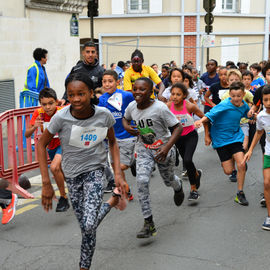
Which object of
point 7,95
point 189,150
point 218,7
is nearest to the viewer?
point 189,150

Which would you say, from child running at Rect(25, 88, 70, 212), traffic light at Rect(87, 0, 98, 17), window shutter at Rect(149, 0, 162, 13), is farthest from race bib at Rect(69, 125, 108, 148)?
window shutter at Rect(149, 0, 162, 13)

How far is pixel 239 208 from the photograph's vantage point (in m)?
6.21

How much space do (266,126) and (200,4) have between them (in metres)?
21.0

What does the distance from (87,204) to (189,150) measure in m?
2.86

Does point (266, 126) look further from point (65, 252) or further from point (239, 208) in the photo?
point (65, 252)

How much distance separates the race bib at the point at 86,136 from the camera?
4172 mm

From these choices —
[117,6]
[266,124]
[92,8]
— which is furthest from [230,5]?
[266,124]

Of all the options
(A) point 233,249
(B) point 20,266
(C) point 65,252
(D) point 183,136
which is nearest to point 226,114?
(D) point 183,136

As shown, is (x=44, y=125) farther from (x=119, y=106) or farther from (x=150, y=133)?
(x=150, y=133)

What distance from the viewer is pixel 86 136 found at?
4.20 metres

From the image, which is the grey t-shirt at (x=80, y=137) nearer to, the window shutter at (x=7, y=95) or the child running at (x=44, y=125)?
the child running at (x=44, y=125)

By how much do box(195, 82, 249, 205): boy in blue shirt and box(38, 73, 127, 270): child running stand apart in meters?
2.49

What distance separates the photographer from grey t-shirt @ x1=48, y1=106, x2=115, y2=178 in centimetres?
418

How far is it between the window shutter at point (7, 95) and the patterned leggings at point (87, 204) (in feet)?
26.3
